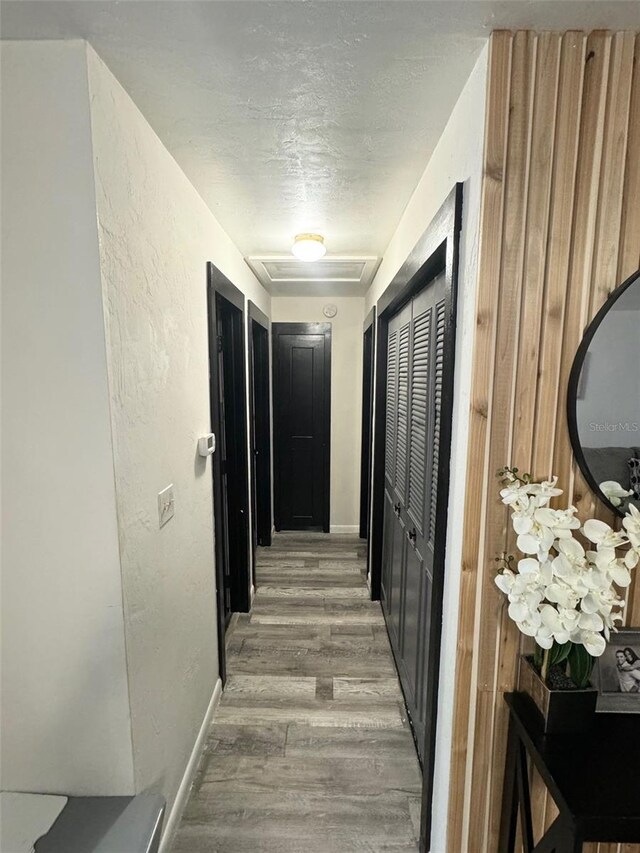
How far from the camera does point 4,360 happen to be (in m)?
0.98

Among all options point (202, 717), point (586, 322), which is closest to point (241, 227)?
point (586, 322)

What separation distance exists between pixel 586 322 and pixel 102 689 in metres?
1.63

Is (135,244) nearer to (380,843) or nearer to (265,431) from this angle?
(380,843)

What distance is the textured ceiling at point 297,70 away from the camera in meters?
0.82

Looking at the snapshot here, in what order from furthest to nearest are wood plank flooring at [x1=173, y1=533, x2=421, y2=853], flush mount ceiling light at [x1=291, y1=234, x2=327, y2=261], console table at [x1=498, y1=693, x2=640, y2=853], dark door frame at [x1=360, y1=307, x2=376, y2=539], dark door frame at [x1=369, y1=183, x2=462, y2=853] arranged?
dark door frame at [x1=360, y1=307, x2=376, y2=539] → flush mount ceiling light at [x1=291, y1=234, x2=327, y2=261] → wood plank flooring at [x1=173, y1=533, x2=421, y2=853] → dark door frame at [x1=369, y1=183, x2=462, y2=853] → console table at [x1=498, y1=693, x2=640, y2=853]

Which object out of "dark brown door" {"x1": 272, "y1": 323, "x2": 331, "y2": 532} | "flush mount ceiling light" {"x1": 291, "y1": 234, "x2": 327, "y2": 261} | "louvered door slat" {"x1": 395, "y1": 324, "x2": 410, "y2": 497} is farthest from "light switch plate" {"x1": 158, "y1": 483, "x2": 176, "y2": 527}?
"dark brown door" {"x1": 272, "y1": 323, "x2": 331, "y2": 532}

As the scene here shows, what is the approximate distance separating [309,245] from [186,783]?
8.22 ft

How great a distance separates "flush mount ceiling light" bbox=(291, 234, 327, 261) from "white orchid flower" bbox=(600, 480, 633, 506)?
176 centimetres

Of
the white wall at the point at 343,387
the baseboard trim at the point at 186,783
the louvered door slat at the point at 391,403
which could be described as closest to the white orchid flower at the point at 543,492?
the louvered door slat at the point at 391,403

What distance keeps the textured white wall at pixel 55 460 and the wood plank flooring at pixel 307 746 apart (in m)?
0.60

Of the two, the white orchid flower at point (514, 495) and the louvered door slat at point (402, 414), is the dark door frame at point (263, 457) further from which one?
the white orchid flower at point (514, 495)

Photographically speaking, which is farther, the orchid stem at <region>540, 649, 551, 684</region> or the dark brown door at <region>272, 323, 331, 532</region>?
the dark brown door at <region>272, 323, 331, 532</region>

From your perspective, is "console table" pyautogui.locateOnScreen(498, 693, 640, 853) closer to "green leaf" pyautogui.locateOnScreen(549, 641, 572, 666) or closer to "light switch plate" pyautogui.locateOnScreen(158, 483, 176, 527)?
"green leaf" pyautogui.locateOnScreen(549, 641, 572, 666)

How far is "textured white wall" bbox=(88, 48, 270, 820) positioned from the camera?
103cm
